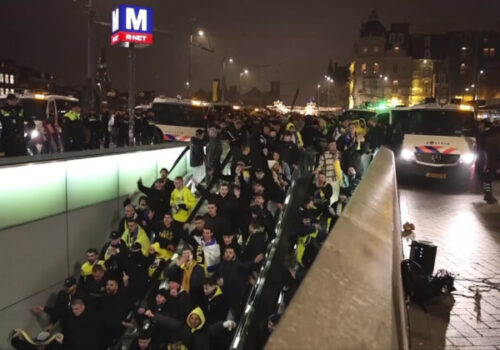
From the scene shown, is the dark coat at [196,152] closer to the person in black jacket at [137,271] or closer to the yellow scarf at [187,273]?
the person in black jacket at [137,271]

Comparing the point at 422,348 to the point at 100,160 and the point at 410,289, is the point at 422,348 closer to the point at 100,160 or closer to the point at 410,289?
the point at 410,289

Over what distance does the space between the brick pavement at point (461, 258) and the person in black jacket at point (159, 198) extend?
203 inches

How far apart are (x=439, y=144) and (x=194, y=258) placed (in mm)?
12609

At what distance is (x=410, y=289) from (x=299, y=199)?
5.03 m

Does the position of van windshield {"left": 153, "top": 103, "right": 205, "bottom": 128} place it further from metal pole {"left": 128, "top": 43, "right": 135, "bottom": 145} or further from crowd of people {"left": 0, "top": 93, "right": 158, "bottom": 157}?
metal pole {"left": 128, "top": 43, "right": 135, "bottom": 145}

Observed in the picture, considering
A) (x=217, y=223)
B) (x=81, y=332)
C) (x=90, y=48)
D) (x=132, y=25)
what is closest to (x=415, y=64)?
(x=90, y=48)

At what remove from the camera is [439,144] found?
1866cm

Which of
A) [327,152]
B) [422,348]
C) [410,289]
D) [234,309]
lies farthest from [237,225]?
[422,348]

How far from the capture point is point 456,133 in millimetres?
18844

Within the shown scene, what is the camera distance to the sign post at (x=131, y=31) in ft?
52.2

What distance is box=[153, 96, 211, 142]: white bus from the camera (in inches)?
957

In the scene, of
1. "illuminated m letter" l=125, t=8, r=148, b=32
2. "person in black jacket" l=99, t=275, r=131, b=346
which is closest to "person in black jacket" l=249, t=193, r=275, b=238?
"person in black jacket" l=99, t=275, r=131, b=346

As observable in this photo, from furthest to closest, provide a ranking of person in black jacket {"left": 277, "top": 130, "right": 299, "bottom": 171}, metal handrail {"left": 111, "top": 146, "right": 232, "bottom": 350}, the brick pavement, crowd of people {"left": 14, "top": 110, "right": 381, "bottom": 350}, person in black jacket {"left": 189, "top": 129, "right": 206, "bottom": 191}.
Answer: person in black jacket {"left": 189, "top": 129, "right": 206, "bottom": 191}
person in black jacket {"left": 277, "top": 130, "right": 299, "bottom": 171}
metal handrail {"left": 111, "top": 146, "right": 232, "bottom": 350}
crowd of people {"left": 14, "top": 110, "right": 381, "bottom": 350}
the brick pavement

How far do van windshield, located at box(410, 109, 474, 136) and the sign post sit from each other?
9815 mm
